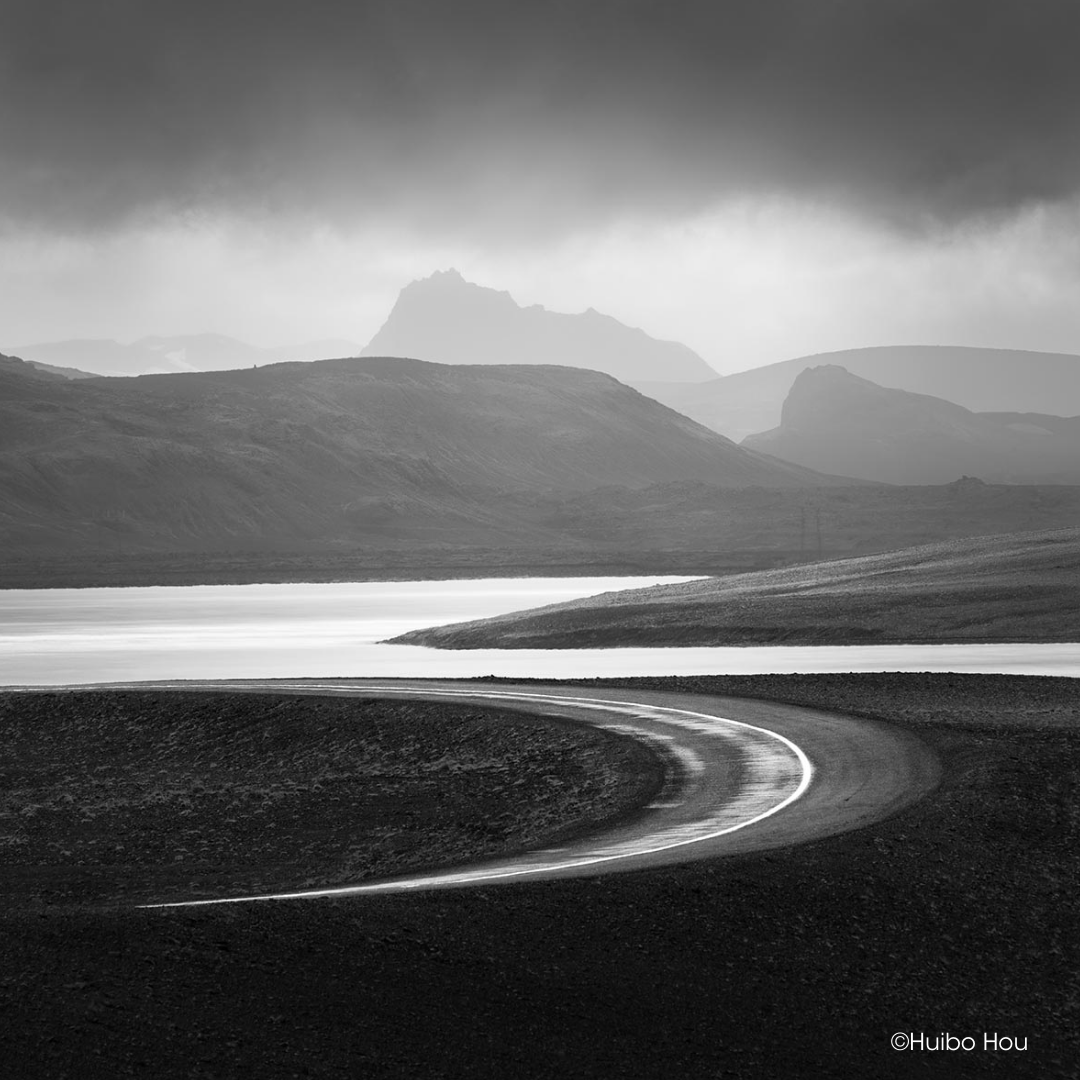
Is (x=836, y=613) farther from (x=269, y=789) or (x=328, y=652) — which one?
(x=269, y=789)

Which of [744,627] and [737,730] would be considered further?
[744,627]

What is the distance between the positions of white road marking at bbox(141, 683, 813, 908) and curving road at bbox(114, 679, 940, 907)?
4 centimetres

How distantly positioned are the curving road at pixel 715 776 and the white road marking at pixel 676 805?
36 millimetres

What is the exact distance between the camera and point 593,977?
18.1 m

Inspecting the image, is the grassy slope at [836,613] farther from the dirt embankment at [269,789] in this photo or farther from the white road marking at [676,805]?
the dirt embankment at [269,789]

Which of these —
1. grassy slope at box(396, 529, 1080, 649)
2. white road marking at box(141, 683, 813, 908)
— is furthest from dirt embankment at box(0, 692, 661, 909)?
grassy slope at box(396, 529, 1080, 649)

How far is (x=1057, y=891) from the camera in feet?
77.4

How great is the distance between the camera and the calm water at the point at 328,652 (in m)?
62.0

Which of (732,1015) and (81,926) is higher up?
(81,926)

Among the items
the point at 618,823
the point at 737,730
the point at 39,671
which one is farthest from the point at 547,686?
the point at 39,671

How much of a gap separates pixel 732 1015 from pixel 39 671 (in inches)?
2110

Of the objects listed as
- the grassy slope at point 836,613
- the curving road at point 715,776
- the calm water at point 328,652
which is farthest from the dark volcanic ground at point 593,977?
the grassy slope at point 836,613

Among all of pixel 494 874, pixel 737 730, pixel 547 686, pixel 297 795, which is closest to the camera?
pixel 494 874

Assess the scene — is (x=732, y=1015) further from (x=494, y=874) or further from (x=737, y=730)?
(x=737, y=730)
